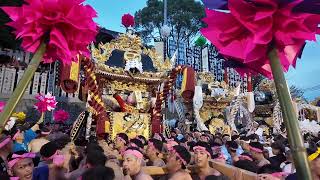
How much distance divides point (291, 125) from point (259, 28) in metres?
0.37

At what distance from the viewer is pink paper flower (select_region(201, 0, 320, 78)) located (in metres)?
1.00

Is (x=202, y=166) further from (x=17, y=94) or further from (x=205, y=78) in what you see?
(x=205, y=78)

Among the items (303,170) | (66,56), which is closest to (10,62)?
(66,56)

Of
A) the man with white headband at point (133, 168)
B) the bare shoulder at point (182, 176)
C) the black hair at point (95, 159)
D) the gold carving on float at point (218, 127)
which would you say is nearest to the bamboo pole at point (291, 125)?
the bare shoulder at point (182, 176)

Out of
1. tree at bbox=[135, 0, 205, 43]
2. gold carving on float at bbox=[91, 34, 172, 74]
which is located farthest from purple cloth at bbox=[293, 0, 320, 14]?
tree at bbox=[135, 0, 205, 43]

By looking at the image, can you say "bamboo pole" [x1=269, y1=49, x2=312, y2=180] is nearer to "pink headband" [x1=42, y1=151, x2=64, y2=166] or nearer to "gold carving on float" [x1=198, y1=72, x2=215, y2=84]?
"pink headband" [x1=42, y1=151, x2=64, y2=166]

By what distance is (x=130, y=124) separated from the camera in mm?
8695

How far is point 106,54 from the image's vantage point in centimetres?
866

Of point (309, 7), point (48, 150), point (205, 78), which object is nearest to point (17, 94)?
point (309, 7)

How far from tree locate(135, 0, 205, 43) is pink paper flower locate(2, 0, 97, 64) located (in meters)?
25.4

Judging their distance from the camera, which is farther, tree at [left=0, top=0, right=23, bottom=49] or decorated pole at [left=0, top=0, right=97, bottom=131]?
tree at [left=0, top=0, right=23, bottom=49]

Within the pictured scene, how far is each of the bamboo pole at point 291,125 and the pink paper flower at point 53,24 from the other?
91cm

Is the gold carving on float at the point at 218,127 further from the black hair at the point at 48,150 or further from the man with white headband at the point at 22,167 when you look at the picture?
the man with white headband at the point at 22,167

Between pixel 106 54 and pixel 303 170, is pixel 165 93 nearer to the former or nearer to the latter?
pixel 106 54
